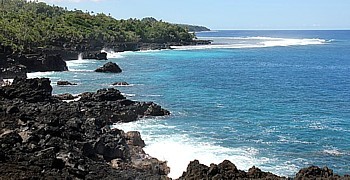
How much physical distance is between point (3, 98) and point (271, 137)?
2458cm

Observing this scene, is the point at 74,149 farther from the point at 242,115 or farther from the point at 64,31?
the point at 64,31

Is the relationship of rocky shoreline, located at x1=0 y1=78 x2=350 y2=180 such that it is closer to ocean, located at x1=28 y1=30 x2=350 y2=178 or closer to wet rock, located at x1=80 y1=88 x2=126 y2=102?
ocean, located at x1=28 y1=30 x2=350 y2=178

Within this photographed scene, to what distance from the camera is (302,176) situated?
2189 centimetres

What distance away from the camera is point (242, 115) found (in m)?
49.0

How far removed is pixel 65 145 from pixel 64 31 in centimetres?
9531

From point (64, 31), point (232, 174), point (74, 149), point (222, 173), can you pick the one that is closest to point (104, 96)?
point (74, 149)

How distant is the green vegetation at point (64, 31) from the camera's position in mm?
93963

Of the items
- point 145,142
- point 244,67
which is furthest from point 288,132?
point 244,67

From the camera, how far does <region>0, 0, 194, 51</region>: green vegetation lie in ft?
308

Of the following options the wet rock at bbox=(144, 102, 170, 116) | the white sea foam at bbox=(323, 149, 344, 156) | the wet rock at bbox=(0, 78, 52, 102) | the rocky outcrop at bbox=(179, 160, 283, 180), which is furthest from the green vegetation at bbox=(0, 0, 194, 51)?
the rocky outcrop at bbox=(179, 160, 283, 180)

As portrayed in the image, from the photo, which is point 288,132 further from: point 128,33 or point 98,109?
point 128,33

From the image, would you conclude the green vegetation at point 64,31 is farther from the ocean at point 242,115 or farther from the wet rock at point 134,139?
the wet rock at point 134,139

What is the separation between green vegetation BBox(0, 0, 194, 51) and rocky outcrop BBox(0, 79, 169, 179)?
136 feet

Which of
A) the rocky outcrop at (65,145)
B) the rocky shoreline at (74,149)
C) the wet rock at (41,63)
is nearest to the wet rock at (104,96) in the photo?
the rocky shoreline at (74,149)
